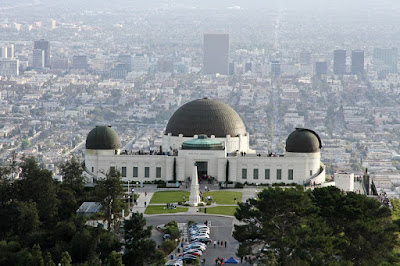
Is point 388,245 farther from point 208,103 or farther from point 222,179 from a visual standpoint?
point 208,103

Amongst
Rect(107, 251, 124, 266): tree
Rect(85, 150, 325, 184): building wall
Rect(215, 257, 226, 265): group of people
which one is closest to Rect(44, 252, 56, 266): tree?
Rect(107, 251, 124, 266): tree

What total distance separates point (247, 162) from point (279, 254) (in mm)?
25614

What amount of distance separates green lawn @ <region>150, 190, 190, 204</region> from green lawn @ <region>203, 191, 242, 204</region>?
141cm

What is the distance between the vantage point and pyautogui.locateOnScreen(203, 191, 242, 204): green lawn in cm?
7006

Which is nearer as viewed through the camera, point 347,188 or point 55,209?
point 55,209

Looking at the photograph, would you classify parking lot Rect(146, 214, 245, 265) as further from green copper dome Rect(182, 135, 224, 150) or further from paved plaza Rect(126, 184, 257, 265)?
green copper dome Rect(182, 135, 224, 150)

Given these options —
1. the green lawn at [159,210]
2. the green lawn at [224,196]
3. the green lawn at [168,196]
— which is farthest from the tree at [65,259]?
the green lawn at [224,196]

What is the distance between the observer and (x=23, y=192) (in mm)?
63688

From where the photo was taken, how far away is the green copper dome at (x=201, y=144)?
7856 centimetres

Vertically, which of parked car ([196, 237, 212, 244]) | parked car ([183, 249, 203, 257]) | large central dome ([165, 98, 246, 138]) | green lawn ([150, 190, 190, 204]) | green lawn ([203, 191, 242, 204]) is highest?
large central dome ([165, 98, 246, 138])

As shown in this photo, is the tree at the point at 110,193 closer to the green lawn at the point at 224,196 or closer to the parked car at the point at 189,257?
the parked car at the point at 189,257

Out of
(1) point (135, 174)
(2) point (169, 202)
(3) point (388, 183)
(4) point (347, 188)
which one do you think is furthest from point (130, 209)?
(3) point (388, 183)

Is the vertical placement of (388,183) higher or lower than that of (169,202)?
lower

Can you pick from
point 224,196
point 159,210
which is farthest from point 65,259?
point 224,196
